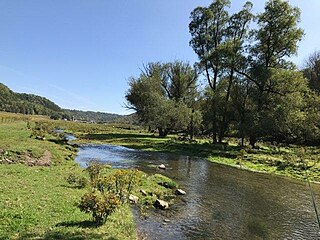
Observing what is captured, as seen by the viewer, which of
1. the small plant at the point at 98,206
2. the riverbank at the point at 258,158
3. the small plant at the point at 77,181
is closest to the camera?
the small plant at the point at 98,206

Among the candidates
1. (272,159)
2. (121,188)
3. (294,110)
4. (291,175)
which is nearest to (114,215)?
(121,188)

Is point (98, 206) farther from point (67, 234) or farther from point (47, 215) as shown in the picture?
point (47, 215)

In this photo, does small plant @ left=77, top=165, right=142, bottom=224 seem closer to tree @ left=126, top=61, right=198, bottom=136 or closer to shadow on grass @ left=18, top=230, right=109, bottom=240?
shadow on grass @ left=18, top=230, right=109, bottom=240

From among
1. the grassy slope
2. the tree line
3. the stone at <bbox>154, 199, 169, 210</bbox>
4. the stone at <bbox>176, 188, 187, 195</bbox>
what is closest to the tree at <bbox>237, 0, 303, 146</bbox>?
the tree line

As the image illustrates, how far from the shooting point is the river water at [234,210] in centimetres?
1290

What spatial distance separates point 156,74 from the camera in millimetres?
75938

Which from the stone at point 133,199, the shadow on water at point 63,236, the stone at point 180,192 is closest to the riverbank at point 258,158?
the stone at point 180,192

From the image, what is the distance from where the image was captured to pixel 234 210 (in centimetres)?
1627

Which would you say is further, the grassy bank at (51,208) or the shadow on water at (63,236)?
the grassy bank at (51,208)

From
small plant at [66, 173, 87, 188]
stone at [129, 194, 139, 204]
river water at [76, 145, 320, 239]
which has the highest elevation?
small plant at [66, 173, 87, 188]

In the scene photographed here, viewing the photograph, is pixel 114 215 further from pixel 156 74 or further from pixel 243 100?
pixel 156 74

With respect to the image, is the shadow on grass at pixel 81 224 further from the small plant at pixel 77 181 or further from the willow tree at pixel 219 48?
the willow tree at pixel 219 48

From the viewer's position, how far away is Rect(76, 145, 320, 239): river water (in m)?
12.9

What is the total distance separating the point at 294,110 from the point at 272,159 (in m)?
9.78
